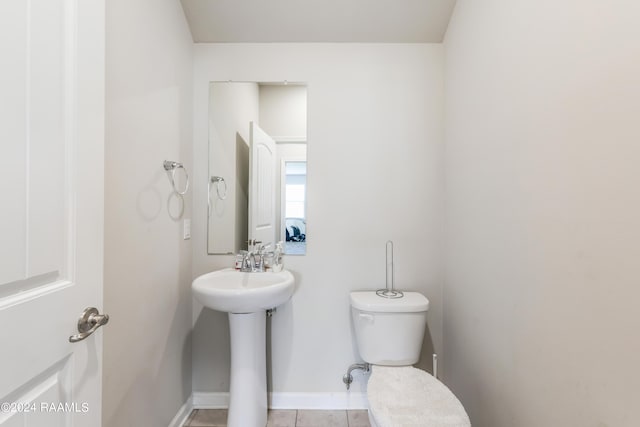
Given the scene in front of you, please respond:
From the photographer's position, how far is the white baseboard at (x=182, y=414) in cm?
148

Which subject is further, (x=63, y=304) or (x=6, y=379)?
(x=63, y=304)

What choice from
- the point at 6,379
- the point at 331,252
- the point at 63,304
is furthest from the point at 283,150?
the point at 6,379

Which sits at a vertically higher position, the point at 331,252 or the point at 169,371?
the point at 331,252

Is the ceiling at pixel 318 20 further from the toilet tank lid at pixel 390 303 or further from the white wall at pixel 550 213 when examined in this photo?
the toilet tank lid at pixel 390 303

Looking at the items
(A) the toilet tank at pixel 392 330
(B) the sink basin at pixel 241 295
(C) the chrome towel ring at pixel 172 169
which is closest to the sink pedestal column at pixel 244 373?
(B) the sink basin at pixel 241 295

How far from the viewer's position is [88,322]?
0.69m

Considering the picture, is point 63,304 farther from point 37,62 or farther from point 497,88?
point 497,88

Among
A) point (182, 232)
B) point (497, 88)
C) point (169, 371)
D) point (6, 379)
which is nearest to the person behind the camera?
point (6, 379)

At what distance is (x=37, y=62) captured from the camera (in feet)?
1.88

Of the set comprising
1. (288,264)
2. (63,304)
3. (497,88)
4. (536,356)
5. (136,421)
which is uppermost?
(497,88)

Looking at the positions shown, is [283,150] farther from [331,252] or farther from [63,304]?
[63,304]

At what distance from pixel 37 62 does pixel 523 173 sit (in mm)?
1350

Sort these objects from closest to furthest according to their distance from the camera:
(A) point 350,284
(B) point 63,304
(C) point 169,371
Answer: (B) point 63,304, (C) point 169,371, (A) point 350,284

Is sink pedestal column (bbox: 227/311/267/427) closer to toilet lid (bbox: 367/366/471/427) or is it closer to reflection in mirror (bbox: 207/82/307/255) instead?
reflection in mirror (bbox: 207/82/307/255)
